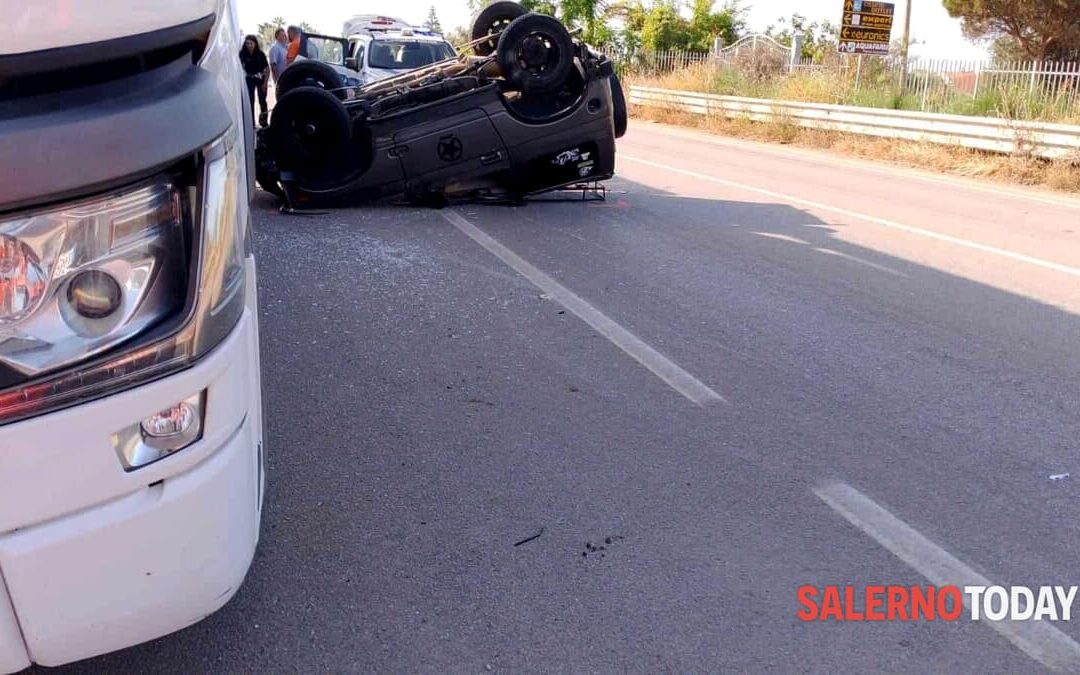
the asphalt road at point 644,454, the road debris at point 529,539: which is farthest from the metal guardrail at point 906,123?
the road debris at point 529,539

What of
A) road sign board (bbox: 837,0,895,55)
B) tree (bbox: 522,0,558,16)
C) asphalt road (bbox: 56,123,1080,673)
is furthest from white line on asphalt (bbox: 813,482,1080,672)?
tree (bbox: 522,0,558,16)

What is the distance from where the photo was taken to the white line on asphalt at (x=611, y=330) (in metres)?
5.14

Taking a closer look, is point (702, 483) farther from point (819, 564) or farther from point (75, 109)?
point (75, 109)

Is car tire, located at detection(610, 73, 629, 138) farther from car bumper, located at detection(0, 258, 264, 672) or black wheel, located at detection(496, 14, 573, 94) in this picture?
car bumper, located at detection(0, 258, 264, 672)

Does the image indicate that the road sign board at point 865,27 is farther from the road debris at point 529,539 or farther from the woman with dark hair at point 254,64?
the road debris at point 529,539

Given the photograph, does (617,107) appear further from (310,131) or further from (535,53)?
(310,131)

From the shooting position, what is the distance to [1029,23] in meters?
33.6

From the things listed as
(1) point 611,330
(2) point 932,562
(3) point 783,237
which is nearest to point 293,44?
(3) point 783,237

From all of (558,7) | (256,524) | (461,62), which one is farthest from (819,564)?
(558,7)

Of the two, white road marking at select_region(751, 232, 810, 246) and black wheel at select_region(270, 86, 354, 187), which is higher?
black wheel at select_region(270, 86, 354, 187)

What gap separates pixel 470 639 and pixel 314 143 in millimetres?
7431

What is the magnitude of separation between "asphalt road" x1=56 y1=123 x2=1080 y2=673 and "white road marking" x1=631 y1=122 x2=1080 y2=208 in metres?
4.63

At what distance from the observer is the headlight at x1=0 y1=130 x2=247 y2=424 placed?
188 cm

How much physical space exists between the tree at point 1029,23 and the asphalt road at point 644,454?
28.7 meters
